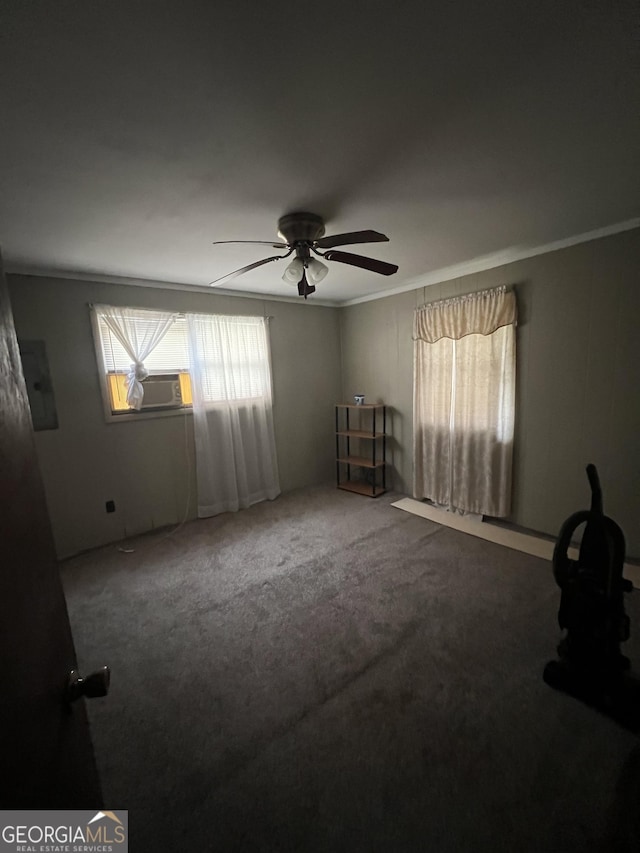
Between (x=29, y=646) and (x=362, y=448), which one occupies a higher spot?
(x=29, y=646)

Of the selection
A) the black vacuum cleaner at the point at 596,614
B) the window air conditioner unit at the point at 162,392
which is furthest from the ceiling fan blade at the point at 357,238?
the window air conditioner unit at the point at 162,392

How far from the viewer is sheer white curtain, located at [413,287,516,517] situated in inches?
114

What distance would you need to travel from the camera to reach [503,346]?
2842 millimetres

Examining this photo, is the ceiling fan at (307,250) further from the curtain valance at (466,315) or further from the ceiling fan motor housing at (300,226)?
the curtain valance at (466,315)

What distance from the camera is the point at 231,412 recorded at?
140 inches

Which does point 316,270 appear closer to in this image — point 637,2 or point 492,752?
point 637,2

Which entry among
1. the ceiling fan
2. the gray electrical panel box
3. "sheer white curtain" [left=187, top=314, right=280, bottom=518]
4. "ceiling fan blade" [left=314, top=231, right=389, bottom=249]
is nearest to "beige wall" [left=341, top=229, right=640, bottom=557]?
the ceiling fan

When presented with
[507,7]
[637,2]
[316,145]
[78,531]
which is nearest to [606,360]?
[637,2]

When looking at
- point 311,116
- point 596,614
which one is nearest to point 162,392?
point 311,116

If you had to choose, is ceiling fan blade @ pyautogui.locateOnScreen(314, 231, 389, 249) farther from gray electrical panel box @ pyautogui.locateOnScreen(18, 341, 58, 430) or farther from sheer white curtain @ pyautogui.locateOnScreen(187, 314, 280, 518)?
gray electrical panel box @ pyautogui.locateOnScreen(18, 341, 58, 430)

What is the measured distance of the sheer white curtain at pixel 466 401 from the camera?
2.88m

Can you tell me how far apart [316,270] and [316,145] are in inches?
25.9

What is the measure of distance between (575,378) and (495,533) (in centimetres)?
144

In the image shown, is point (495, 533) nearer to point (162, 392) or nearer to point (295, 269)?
point (295, 269)
